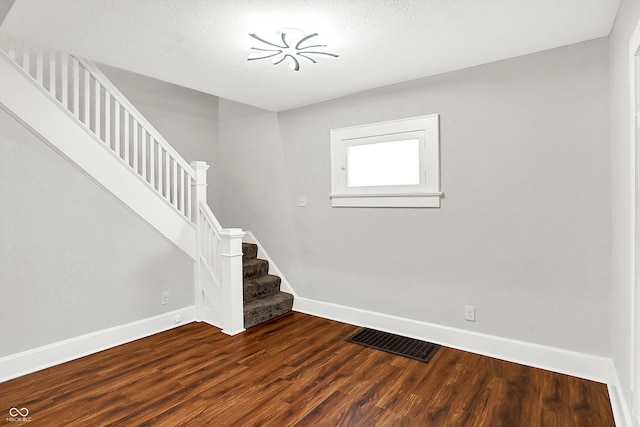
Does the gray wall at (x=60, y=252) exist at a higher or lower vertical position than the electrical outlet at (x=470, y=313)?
higher

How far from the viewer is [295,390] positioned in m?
2.41

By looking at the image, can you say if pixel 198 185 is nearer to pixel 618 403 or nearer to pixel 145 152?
pixel 145 152

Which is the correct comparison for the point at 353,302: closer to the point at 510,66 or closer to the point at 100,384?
the point at 100,384

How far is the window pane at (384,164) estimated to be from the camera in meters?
3.33

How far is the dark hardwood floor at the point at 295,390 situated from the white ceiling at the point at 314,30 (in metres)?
2.42

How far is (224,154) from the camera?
4.95m

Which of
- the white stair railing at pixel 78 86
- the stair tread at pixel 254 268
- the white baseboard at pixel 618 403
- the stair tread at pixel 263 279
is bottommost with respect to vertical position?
the white baseboard at pixel 618 403

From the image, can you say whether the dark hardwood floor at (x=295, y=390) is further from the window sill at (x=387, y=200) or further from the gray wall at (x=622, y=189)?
the window sill at (x=387, y=200)

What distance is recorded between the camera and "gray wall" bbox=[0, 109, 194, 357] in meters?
2.57

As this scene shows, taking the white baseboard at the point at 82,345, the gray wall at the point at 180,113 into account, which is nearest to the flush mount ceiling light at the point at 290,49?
the gray wall at the point at 180,113

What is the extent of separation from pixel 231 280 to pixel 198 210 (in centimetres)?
91

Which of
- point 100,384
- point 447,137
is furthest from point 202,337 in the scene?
point 447,137

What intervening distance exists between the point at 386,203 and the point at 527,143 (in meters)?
1.29

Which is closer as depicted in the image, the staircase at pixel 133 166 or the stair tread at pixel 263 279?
the staircase at pixel 133 166
